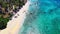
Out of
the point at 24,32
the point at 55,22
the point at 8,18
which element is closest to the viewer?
the point at 24,32

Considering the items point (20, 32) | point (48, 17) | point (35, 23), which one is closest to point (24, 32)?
point (20, 32)

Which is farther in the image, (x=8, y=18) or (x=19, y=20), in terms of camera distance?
(x=8, y=18)

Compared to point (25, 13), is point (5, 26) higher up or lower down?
lower down

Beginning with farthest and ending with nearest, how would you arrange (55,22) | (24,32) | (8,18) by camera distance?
(8,18) < (55,22) < (24,32)

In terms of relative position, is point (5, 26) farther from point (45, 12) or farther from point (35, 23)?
point (45, 12)
